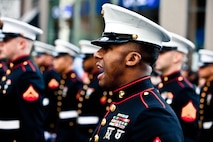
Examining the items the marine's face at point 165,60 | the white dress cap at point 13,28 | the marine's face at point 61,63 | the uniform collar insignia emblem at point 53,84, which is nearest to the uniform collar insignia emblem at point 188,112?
the marine's face at point 165,60

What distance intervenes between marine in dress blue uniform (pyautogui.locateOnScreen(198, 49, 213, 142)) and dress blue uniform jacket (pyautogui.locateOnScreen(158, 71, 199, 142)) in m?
1.25

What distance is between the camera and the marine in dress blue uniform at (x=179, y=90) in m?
5.49

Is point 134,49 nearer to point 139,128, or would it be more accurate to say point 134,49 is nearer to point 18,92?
point 139,128

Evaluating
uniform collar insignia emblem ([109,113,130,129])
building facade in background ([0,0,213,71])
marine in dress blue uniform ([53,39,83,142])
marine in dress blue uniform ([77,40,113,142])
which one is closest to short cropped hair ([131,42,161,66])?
uniform collar insignia emblem ([109,113,130,129])

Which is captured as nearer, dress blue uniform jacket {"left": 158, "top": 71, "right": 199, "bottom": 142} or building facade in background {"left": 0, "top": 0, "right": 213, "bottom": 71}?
dress blue uniform jacket {"left": 158, "top": 71, "right": 199, "bottom": 142}

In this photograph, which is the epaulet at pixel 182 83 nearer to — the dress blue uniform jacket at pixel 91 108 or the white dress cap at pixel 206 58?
the dress blue uniform jacket at pixel 91 108

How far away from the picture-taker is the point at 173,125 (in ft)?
9.55

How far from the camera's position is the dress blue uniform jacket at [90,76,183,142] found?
9.34ft

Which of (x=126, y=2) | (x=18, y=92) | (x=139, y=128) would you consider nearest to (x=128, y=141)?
(x=139, y=128)

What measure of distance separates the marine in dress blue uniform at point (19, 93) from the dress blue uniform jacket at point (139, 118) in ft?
7.26

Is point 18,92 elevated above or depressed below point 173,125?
below

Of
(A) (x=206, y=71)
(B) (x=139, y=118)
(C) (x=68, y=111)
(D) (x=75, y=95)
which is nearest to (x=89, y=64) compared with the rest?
(D) (x=75, y=95)

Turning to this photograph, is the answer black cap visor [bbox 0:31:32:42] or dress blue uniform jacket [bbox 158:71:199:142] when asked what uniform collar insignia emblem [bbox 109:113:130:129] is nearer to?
dress blue uniform jacket [bbox 158:71:199:142]

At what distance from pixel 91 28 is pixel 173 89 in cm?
1203
